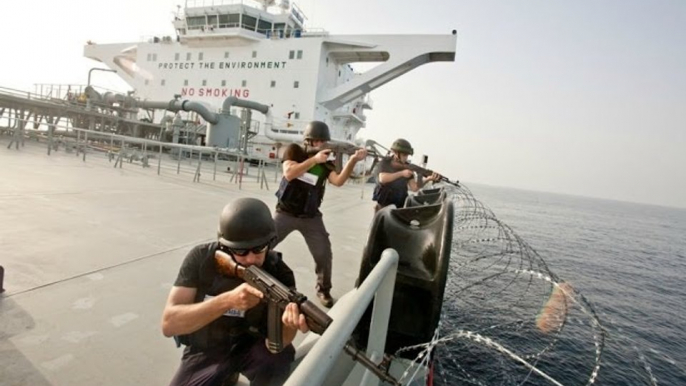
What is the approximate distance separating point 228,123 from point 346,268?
58.4ft

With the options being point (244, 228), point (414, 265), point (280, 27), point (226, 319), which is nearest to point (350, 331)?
point (244, 228)

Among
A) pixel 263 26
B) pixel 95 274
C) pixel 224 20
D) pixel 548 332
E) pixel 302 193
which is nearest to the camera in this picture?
pixel 95 274

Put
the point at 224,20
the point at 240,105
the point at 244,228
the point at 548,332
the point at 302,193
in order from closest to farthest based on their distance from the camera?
the point at 244,228
the point at 302,193
the point at 548,332
the point at 240,105
the point at 224,20

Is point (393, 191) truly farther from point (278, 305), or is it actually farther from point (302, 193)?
point (278, 305)

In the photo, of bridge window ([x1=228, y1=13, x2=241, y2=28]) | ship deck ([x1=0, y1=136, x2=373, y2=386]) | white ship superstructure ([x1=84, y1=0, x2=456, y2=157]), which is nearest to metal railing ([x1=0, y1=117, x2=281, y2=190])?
ship deck ([x1=0, y1=136, x2=373, y2=386])

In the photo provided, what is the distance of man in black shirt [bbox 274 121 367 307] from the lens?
3.16 meters

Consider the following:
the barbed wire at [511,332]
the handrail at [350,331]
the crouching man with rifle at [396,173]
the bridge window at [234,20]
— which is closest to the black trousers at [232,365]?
the handrail at [350,331]

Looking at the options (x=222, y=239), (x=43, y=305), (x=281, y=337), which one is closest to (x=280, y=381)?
(x=281, y=337)

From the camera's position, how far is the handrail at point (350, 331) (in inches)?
27.5

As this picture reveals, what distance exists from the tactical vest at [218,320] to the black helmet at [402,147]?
138 inches

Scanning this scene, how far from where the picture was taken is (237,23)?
22.7m

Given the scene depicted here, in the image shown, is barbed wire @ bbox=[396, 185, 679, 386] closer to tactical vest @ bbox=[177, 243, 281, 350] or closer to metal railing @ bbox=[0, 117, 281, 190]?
tactical vest @ bbox=[177, 243, 281, 350]

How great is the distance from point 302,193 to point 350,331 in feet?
7.77

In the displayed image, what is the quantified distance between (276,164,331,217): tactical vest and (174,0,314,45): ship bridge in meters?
21.7
